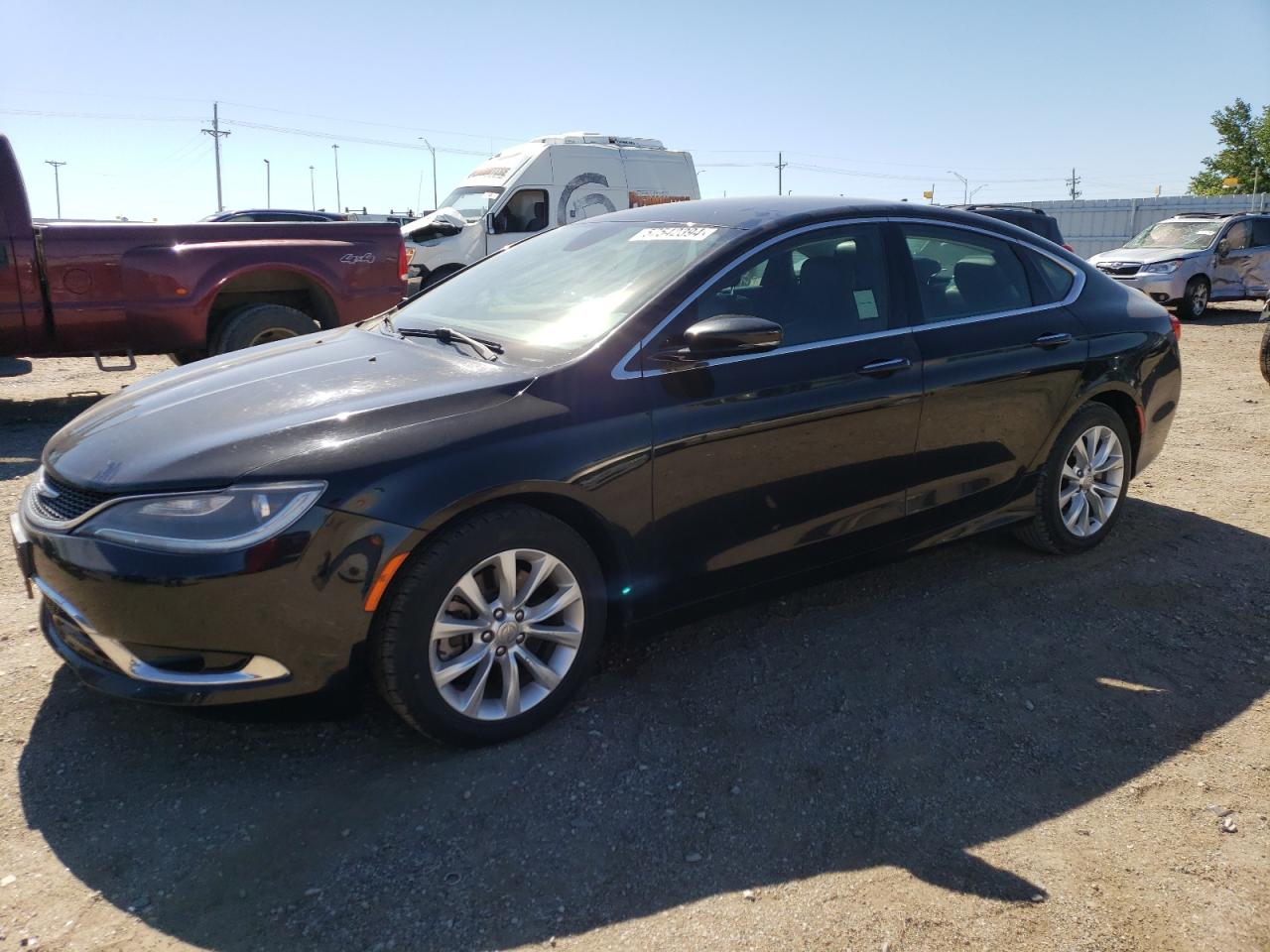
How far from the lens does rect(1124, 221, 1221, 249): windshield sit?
54.5ft

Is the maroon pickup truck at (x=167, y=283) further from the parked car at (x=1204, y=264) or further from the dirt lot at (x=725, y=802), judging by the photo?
the parked car at (x=1204, y=264)

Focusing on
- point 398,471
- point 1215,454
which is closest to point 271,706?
point 398,471

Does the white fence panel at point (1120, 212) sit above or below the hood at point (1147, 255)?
above

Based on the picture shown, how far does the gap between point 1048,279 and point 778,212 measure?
1.55m

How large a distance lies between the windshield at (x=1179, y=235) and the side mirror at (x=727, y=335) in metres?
16.4

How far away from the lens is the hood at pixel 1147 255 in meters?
16.2

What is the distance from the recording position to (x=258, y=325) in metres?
7.92

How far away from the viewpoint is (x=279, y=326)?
26.3ft

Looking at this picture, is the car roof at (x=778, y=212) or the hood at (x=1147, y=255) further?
the hood at (x=1147, y=255)

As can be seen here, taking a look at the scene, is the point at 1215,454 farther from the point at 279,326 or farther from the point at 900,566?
the point at 279,326

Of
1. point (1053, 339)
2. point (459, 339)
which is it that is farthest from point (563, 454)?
point (1053, 339)

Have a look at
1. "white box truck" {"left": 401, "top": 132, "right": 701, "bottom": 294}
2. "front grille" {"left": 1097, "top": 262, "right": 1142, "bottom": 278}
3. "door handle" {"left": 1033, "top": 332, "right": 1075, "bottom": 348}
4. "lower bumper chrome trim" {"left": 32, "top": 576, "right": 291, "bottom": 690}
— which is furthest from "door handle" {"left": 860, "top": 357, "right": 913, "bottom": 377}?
"front grille" {"left": 1097, "top": 262, "right": 1142, "bottom": 278}

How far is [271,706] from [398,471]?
2.56 feet

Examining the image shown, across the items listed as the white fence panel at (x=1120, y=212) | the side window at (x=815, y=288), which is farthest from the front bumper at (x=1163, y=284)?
the side window at (x=815, y=288)
